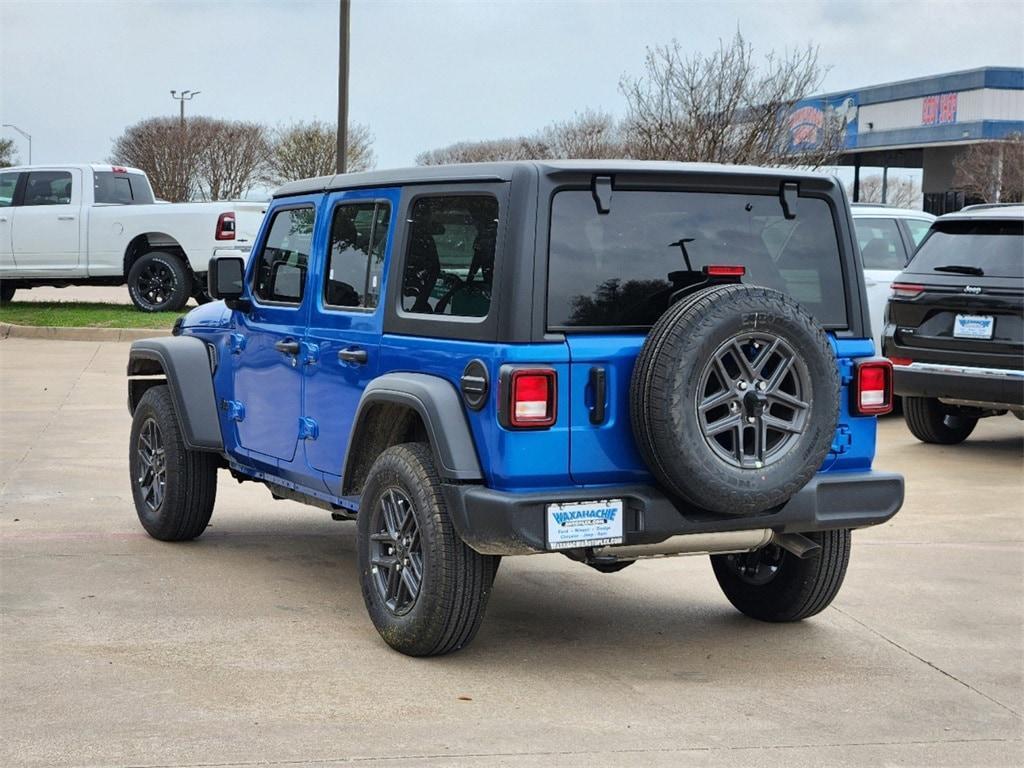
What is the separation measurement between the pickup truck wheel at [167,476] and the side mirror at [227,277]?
34.9 inches

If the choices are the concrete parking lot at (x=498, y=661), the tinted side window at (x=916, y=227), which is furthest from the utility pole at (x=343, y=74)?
the concrete parking lot at (x=498, y=661)

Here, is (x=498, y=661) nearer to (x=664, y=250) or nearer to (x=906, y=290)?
(x=664, y=250)

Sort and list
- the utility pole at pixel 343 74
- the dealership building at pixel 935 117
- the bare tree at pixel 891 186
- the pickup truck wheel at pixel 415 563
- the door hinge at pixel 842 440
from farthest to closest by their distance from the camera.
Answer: the bare tree at pixel 891 186, the dealership building at pixel 935 117, the utility pole at pixel 343 74, the door hinge at pixel 842 440, the pickup truck wheel at pixel 415 563

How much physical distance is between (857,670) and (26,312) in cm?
1727

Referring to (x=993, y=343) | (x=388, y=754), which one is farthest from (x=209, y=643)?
(x=993, y=343)

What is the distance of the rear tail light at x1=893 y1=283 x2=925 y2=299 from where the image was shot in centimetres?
1061

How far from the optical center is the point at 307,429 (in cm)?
646

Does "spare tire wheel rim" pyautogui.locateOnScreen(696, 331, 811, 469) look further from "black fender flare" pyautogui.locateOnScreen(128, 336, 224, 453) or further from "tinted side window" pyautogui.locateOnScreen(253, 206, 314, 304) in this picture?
"black fender flare" pyautogui.locateOnScreen(128, 336, 224, 453)

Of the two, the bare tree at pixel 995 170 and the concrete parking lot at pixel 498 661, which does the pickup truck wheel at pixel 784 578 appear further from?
the bare tree at pixel 995 170

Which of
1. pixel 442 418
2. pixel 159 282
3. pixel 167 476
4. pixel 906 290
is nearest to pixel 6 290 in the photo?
pixel 159 282

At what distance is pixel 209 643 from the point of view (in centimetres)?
578

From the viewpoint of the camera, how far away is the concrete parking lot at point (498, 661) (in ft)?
15.3

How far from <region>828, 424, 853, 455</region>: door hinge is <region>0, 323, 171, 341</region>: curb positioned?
43.5 ft

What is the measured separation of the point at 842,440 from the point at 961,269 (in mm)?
5191
